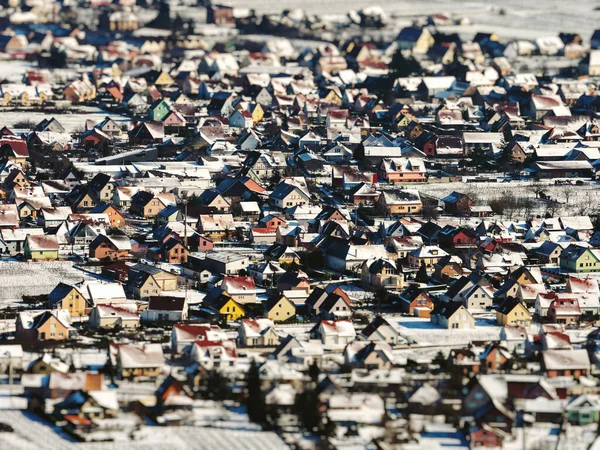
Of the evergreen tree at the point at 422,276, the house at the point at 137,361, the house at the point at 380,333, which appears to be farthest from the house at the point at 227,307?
the evergreen tree at the point at 422,276

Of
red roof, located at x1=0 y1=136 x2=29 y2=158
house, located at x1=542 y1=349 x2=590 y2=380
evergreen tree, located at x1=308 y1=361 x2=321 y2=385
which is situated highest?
red roof, located at x1=0 y1=136 x2=29 y2=158

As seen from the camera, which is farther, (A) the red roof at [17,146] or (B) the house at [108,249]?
(A) the red roof at [17,146]

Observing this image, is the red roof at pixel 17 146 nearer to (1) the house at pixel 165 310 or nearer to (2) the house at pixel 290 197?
(2) the house at pixel 290 197

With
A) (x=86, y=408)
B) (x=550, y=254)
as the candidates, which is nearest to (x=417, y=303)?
(x=550, y=254)

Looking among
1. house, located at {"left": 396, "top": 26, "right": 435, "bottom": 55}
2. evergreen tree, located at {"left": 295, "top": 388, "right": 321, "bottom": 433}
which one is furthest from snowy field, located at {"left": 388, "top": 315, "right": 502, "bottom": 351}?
house, located at {"left": 396, "top": 26, "right": 435, "bottom": 55}

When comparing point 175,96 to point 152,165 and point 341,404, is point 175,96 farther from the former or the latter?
point 341,404

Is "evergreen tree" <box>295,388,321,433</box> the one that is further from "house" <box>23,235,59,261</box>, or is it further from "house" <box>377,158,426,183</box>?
"house" <box>377,158,426,183</box>
